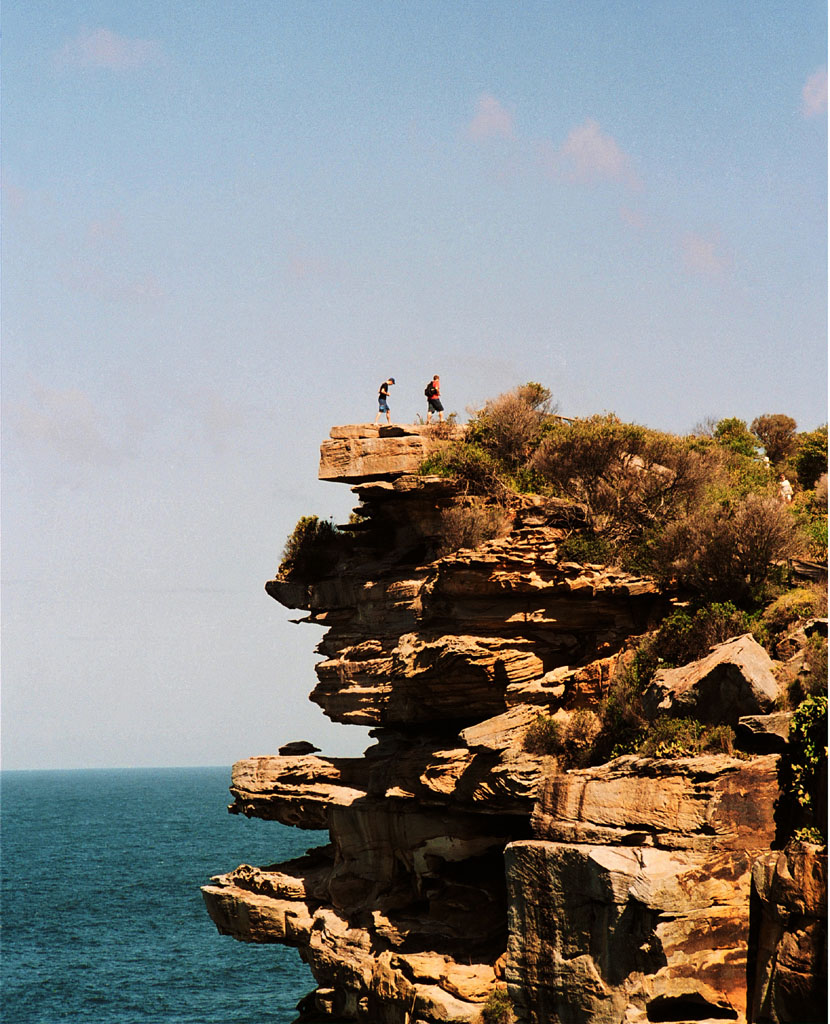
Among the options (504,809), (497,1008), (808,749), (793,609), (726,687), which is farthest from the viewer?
(504,809)

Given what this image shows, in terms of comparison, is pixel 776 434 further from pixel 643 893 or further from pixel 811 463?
pixel 643 893

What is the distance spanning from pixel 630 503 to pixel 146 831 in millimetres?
108122

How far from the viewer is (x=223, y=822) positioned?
136 meters

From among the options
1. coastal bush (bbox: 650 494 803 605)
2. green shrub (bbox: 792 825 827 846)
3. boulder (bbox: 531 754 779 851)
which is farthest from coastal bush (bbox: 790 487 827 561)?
green shrub (bbox: 792 825 827 846)

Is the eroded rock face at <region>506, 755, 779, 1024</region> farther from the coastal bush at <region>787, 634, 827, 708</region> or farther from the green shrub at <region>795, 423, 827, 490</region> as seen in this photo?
the green shrub at <region>795, 423, 827, 490</region>

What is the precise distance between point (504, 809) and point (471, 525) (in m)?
8.20

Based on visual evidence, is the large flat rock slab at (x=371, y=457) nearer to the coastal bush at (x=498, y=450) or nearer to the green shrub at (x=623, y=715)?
the coastal bush at (x=498, y=450)

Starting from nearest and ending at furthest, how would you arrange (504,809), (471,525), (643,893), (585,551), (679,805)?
(643,893) → (679,805) → (504,809) → (585,551) → (471,525)

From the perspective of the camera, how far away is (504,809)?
82.9ft

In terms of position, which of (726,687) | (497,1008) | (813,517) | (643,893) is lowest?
(497,1008)

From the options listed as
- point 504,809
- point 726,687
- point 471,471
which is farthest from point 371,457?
point 726,687

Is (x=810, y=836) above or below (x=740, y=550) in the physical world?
below

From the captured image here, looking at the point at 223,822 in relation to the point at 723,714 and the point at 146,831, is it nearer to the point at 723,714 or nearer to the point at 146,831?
the point at 146,831

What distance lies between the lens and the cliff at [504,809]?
1962 cm
